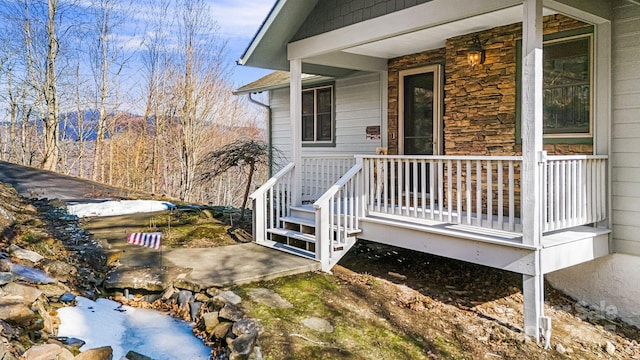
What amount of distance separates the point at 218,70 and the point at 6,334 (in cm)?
1617

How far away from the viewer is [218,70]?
1828 cm

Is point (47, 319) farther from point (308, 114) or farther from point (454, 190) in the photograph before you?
point (308, 114)

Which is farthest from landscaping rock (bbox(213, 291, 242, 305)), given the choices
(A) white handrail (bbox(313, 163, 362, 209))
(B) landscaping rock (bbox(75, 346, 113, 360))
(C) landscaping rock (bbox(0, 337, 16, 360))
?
(C) landscaping rock (bbox(0, 337, 16, 360))

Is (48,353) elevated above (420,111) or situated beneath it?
situated beneath

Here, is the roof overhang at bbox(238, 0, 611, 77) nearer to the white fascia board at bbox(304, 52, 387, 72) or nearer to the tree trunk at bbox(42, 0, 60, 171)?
the white fascia board at bbox(304, 52, 387, 72)

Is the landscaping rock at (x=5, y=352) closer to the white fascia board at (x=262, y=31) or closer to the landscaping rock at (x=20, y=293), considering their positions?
the landscaping rock at (x=20, y=293)

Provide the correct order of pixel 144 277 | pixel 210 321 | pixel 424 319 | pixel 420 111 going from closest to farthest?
pixel 210 321
pixel 424 319
pixel 144 277
pixel 420 111

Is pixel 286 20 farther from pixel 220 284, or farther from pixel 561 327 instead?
pixel 561 327

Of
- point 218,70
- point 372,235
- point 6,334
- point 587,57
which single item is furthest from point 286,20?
point 218,70

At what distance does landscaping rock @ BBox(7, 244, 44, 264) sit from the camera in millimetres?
4945

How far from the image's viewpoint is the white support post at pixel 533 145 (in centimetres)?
445

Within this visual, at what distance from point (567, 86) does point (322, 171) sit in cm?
407

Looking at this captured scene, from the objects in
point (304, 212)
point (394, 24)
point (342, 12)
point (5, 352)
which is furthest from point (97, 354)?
point (342, 12)

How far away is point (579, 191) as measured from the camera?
16.7 feet
